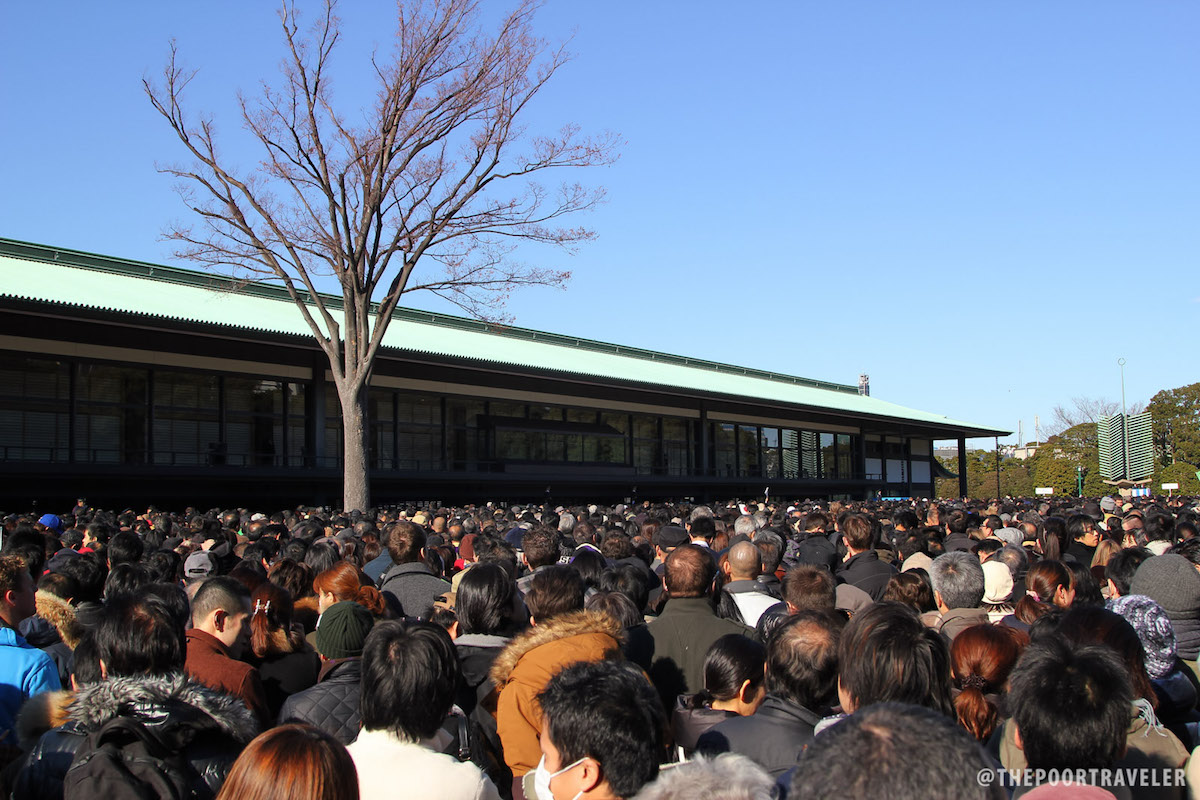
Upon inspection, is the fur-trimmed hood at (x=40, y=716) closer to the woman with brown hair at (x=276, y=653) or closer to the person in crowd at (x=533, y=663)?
the woman with brown hair at (x=276, y=653)

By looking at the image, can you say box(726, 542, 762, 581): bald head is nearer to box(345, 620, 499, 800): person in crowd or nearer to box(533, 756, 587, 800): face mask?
box(345, 620, 499, 800): person in crowd

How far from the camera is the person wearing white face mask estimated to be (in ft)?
8.55

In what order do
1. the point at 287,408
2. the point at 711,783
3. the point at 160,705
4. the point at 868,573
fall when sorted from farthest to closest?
the point at 287,408
the point at 868,573
the point at 160,705
the point at 711,783

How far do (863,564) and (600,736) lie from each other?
5.34m

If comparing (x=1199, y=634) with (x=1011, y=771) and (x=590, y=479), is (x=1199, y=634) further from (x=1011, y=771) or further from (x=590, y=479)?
(x=590, y=479)

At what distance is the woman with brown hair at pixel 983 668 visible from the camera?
11.8ft

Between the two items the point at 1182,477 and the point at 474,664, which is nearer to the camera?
the point at 474,664

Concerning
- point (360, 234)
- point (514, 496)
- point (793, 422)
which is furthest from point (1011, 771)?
point (793, 422)

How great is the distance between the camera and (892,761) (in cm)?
182

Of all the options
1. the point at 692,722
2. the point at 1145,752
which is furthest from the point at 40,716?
the point at 1145,752

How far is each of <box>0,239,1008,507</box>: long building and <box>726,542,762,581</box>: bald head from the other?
54.0 feet

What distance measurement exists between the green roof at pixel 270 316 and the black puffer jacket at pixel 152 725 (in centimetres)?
1769

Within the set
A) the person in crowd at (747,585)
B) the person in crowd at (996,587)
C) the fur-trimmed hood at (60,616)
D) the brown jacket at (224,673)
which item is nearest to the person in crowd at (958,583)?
the person in crowd at (996,587)

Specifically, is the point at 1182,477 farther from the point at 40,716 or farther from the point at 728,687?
the point at 40,716
